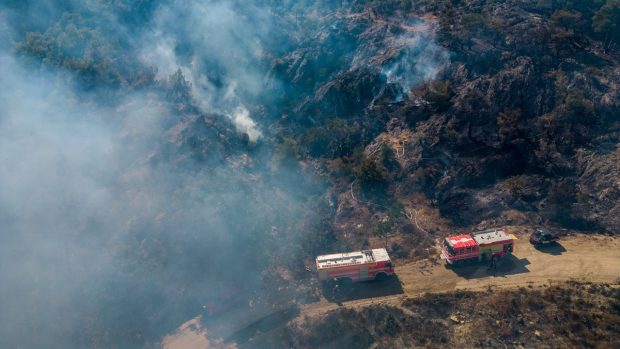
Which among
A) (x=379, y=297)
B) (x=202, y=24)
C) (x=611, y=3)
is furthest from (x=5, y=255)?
(x=611, y=3)

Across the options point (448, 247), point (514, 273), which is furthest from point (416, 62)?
point (514, 273)

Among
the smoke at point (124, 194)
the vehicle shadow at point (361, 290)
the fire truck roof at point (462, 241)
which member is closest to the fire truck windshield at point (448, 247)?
the fire truck roof at point (462, 241)

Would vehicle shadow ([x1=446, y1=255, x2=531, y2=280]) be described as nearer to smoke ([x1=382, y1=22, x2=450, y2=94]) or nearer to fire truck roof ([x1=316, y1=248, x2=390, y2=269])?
fire truck roof ([x1=316, y1=248, x2=390, y2=269])

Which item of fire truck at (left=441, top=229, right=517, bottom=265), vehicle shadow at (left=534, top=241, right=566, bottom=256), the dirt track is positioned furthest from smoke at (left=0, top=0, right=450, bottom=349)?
vehicle shadow at (left=534, top=241, right=566, bottom=256)

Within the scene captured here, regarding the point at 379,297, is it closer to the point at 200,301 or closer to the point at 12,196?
the point at 200,301

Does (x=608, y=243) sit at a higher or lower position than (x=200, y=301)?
higher

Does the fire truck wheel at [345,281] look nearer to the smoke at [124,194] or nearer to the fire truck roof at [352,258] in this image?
the fire truck roof at [352,258]
